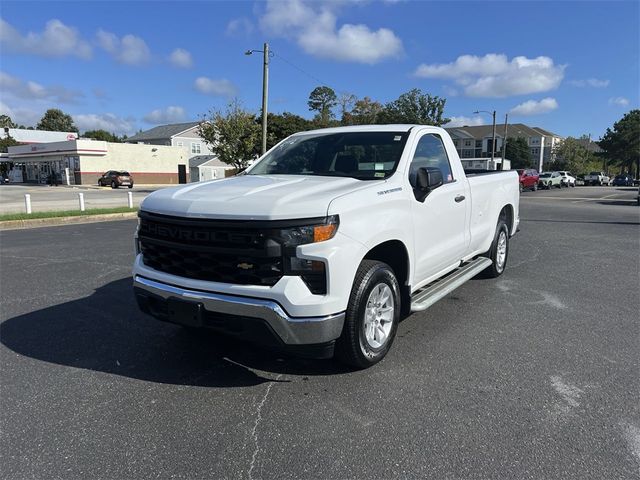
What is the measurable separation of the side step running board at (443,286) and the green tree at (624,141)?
8771cm

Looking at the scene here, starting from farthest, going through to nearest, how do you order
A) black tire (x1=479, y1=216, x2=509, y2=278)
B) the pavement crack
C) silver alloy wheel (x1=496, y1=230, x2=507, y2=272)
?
silver alloy wheel (x1=496, y1=230, x2=507, y2=272), black tire (x1=479, y1=216, x2=509, y2=278), the pavement crack

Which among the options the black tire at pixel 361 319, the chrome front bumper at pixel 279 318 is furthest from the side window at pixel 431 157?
the chrome front bumper at pixel 279 318

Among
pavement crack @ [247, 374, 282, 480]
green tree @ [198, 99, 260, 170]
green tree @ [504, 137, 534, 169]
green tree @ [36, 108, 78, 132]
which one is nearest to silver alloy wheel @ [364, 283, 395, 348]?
pavement crack @ [247, 374, 282, 480]

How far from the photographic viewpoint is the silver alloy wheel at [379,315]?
3531 mm

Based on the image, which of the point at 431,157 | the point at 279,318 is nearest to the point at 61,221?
the point at 431,157

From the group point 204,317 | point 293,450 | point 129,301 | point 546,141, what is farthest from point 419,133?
point 546,141

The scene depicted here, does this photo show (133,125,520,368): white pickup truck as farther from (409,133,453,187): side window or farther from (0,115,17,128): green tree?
(0,115,17,128): green tree

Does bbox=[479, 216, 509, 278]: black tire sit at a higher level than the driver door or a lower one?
lower

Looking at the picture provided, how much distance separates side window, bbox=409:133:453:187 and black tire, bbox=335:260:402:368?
996mm

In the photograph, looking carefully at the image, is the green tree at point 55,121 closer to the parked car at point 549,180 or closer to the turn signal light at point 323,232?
the parked car at point 549,180

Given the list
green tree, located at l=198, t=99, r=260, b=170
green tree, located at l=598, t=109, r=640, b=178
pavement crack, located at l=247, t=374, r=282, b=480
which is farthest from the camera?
green tree, located at l=598, t=109, r=640, b=178

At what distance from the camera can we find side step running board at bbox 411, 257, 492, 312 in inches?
159

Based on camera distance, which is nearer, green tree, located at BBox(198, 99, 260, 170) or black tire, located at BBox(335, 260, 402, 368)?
black tire, located at BBox(335, 260, 402, 368)

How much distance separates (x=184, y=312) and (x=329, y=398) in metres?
1.18
